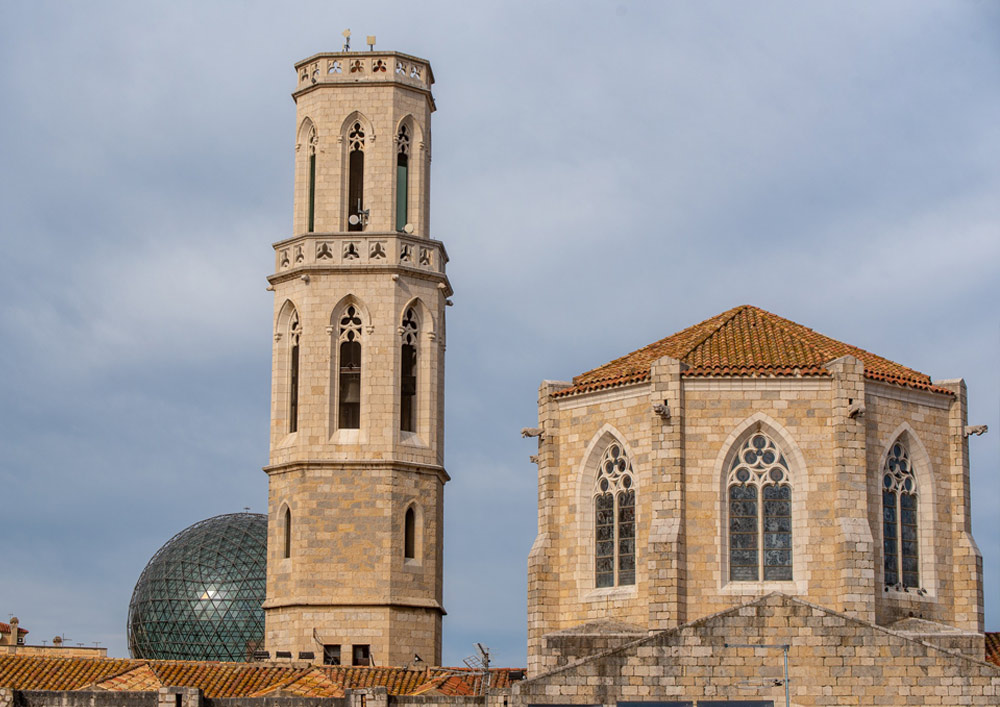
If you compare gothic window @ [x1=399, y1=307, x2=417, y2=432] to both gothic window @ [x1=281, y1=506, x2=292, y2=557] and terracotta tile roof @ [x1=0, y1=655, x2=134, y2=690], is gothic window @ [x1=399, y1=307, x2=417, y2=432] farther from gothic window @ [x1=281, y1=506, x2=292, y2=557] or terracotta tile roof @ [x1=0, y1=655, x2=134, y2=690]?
terracotta tile roof @ [x1=0, y1=655, x2=134, y2=690]

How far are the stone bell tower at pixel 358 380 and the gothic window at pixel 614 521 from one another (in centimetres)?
824

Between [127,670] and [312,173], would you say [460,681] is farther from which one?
[312,173]

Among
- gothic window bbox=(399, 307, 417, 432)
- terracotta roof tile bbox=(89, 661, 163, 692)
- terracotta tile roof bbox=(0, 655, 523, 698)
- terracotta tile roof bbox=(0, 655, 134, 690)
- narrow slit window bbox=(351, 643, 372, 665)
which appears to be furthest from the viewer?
gothic window bbox=(399, 307, 417, 432)

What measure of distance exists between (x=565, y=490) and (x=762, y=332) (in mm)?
6004

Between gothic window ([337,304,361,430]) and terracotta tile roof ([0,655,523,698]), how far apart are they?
7.22 metres

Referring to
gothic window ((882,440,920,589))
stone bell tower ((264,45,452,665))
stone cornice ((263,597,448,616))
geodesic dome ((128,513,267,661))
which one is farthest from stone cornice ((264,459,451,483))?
geodesic dome ((128,513,267,661))

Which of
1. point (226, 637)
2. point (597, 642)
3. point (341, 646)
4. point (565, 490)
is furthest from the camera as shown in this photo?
point (226, 637)

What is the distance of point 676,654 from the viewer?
32.6 m

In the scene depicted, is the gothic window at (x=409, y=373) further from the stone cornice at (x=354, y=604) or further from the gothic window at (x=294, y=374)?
the stone cornice at (x=354, y=604)

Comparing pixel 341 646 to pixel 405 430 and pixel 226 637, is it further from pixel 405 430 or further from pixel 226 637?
pixel 226 637

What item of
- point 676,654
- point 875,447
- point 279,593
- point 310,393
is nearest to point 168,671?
point 279,593

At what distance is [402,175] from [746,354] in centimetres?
1413

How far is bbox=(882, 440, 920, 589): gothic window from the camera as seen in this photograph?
37656 mm

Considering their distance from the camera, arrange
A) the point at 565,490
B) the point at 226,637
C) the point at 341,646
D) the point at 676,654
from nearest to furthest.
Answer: the point at 676,654 < the point at 565,490 < the point at 341,646 < the point at 226,637
